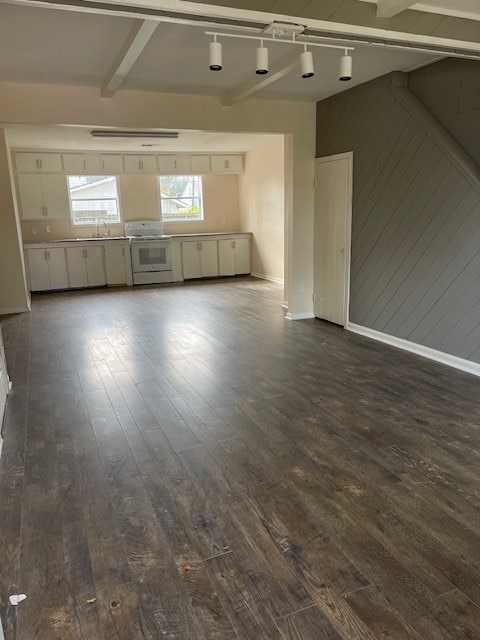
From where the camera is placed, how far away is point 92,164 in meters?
8.52

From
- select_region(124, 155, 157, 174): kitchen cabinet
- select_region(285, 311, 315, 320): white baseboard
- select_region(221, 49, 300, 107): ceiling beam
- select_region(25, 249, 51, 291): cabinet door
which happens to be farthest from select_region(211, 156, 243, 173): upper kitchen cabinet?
select_region(285, 311, 315, 320): white baseboard

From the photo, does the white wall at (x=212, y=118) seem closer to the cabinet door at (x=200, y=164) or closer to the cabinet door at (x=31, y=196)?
the cabinet door at (x=31, y=196)

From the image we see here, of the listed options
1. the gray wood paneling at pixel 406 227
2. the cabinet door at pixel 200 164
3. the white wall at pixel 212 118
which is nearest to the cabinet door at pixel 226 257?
the cabinet door at pixel 200 164

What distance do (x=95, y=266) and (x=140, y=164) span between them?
2.21 m

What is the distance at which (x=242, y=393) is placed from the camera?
11.4 feet

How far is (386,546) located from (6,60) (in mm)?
4419

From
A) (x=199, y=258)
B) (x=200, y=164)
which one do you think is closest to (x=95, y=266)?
(x=199, y=258)

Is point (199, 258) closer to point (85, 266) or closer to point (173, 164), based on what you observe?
point (173, 164)

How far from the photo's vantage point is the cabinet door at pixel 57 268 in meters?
8.23

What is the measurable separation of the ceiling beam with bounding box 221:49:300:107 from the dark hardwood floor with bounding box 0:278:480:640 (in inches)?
103

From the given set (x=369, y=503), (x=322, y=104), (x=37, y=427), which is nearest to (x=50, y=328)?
(x=37, y=427)

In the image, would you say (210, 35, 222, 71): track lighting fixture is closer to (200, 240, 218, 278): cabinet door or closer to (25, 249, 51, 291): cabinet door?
(25, 249, 51, 291): cabinet door

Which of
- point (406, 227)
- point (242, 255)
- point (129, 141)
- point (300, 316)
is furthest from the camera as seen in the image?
point (242, 255)

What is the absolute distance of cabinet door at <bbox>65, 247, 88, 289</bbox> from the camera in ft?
27.5
